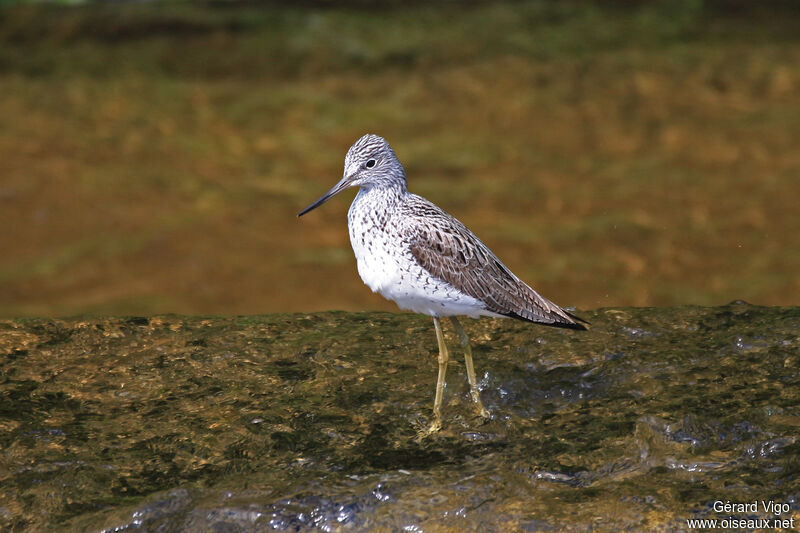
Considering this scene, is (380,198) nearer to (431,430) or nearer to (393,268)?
(393,268)

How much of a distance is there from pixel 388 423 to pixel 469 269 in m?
0.93

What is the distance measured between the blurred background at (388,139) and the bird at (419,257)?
3072 mm

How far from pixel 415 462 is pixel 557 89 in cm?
769

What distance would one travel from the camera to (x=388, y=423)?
5.29 metres

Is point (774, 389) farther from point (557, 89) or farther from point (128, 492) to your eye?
point (557, 89)

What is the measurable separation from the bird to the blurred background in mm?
3072

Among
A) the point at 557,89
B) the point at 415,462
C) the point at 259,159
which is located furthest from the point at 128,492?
the point at 557,89

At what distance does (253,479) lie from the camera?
183 inches

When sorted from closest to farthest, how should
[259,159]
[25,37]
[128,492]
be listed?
[128,492] < [259,159] < [25,37]

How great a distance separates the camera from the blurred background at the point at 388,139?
866 cm

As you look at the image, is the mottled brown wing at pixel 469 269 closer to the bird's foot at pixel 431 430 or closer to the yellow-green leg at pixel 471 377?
the yellow-green leg at pixel 471 377

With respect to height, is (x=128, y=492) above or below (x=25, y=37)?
below

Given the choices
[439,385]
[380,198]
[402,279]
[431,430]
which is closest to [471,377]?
[439,385]

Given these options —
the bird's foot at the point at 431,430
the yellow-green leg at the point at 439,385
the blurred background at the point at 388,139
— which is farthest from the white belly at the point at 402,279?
the blurred background at the point at 388,139
